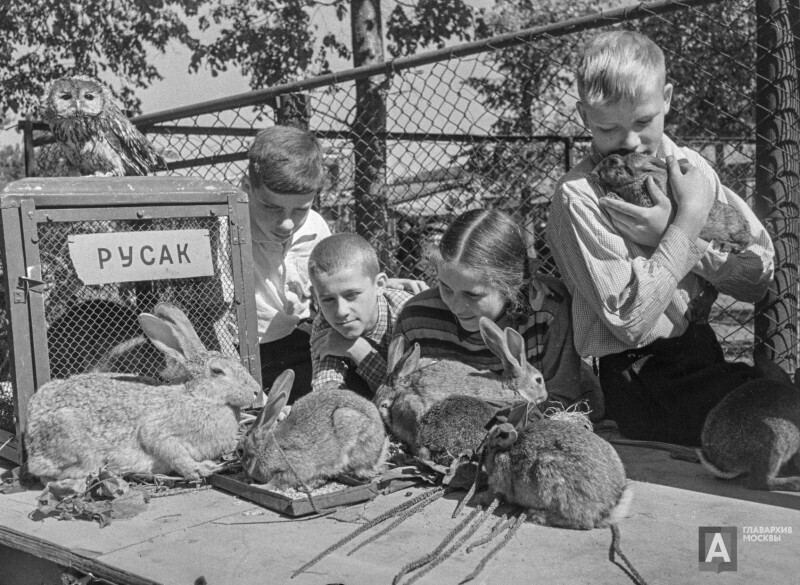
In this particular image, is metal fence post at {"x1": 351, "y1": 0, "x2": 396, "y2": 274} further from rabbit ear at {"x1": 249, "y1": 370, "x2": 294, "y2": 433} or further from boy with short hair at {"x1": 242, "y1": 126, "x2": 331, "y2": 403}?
rabbit ear at {"x1": 249, "y1": 370, "x2": 294, "y2": 433}

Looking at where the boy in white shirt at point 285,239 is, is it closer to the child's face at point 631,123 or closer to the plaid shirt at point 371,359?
the plaid shirt at point 371,359

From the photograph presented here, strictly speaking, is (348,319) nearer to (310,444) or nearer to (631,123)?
(310,444)

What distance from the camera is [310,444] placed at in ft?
8.47

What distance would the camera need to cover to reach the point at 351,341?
11.6 feet

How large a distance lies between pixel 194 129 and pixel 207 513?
14.0ft

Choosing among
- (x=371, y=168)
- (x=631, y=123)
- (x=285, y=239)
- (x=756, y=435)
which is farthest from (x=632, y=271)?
(x=371, y=168)

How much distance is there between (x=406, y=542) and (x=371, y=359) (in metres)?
1.37

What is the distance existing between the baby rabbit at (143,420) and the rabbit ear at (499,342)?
0.83m

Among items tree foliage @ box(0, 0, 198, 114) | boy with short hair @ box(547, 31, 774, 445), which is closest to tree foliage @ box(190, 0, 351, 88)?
tree foliage @ box(0, 0, 198, 114)

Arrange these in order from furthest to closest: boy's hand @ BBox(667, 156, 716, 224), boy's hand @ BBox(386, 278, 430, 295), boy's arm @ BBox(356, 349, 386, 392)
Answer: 1. boy's hand @ BBox(386, 278, 430, 295)
2. boy's arm @ BBox(356, 349, 386, 392)
3. boy's hand @ BBox(667, 156, 716, 224)

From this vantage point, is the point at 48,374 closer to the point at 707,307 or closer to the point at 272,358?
the point at 272,358

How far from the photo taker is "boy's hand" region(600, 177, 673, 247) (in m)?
3.01

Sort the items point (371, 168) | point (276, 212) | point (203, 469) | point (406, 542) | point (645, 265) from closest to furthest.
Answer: point (406, 542), point (203, 469), point (645, 265), point (276, 212), point (371, 168)

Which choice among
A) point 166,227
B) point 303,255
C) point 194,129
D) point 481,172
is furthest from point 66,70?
point 166,227
